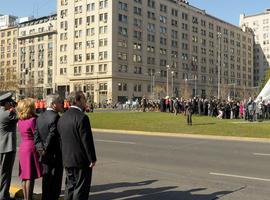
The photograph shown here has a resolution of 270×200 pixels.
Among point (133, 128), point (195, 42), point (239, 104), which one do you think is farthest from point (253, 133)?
point (195, 42)

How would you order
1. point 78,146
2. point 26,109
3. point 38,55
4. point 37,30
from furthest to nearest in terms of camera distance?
point 37,30 < point 38,55 < point 26,109 < point 78,146

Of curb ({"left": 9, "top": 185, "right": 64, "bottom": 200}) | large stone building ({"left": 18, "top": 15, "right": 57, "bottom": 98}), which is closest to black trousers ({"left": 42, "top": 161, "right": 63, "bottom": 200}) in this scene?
curb ({"left": 9, "top": 185, "right": 64, "bottom": 200})

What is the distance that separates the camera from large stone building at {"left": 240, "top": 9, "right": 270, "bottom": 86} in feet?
576

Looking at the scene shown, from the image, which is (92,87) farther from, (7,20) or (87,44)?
(7,20)

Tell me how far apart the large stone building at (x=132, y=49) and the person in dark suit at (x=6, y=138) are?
94778 millimetres

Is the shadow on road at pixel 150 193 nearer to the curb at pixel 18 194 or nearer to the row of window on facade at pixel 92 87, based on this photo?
the curb at pixel 18 194

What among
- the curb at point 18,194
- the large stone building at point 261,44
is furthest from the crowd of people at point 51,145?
the large stone building at point 261,44

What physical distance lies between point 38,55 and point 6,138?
12974 centimetres

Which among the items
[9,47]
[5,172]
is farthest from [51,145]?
[9,47]

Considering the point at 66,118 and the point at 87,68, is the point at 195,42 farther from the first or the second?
the point at 66,118

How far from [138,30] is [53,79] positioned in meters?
28.4

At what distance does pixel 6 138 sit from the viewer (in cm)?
779

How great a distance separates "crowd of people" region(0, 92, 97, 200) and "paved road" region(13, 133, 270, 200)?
63.0 inches

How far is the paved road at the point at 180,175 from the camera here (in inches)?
344
